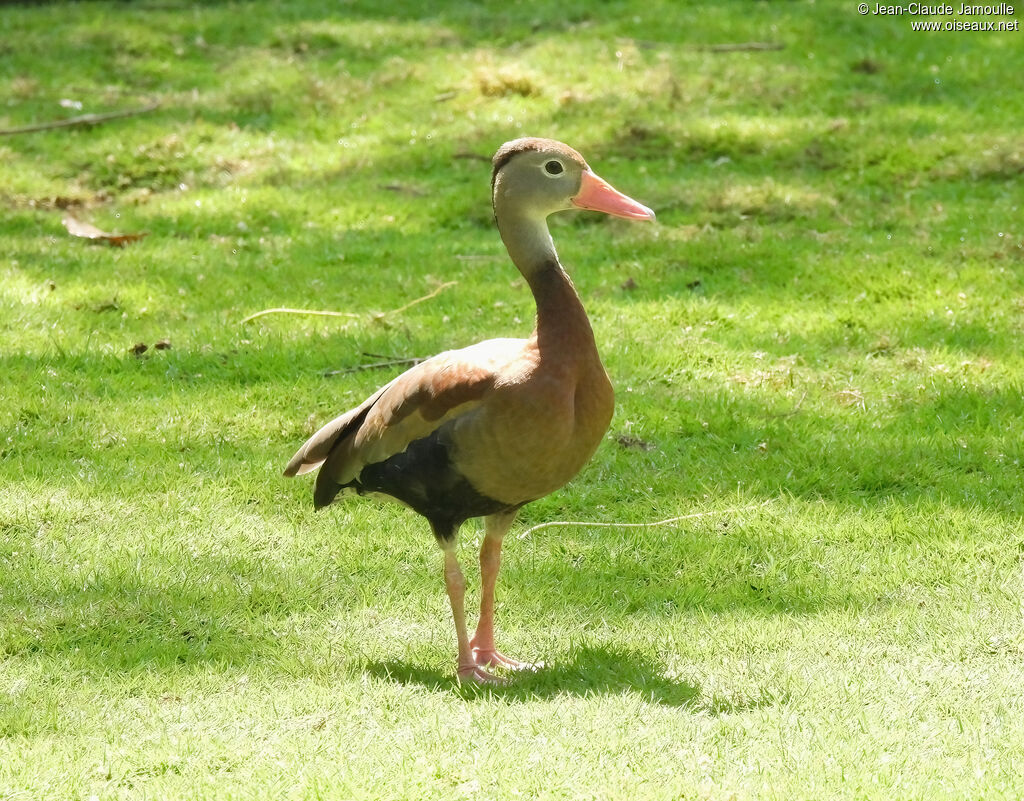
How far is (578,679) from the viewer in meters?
5.01

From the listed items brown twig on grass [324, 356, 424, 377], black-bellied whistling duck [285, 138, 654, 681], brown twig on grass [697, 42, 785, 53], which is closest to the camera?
black-bellied whistling duck [285, 138, 654, 681]

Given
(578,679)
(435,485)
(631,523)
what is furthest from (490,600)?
(631,523)

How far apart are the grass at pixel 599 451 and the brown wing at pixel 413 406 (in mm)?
779

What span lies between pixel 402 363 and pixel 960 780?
470 cm

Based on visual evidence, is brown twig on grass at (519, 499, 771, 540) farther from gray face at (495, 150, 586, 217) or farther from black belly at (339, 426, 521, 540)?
gray face at (495, 150, 586, 217)

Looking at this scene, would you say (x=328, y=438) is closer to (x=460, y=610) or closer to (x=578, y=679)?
(x=460, y=610)

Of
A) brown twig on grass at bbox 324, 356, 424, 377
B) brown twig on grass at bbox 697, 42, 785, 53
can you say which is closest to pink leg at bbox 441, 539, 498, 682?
brown twig on grass at bbox 324, 356, 424, 377

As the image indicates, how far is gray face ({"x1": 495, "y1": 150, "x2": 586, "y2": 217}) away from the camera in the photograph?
17.1ft

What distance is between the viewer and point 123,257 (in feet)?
32.2

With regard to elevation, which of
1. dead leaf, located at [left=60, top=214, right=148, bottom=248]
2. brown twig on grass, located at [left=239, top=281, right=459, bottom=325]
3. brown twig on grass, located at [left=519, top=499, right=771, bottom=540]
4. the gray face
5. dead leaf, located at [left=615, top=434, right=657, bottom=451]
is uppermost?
the gray face

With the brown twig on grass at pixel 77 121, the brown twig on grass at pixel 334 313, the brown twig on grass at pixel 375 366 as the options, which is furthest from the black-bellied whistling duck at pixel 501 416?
the brown twig on grass at pixel 77 121

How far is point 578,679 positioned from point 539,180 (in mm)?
1958

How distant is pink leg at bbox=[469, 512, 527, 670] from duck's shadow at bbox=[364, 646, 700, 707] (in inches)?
4.6

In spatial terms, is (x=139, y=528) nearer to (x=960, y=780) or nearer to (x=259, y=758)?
(x=259, y=758)
